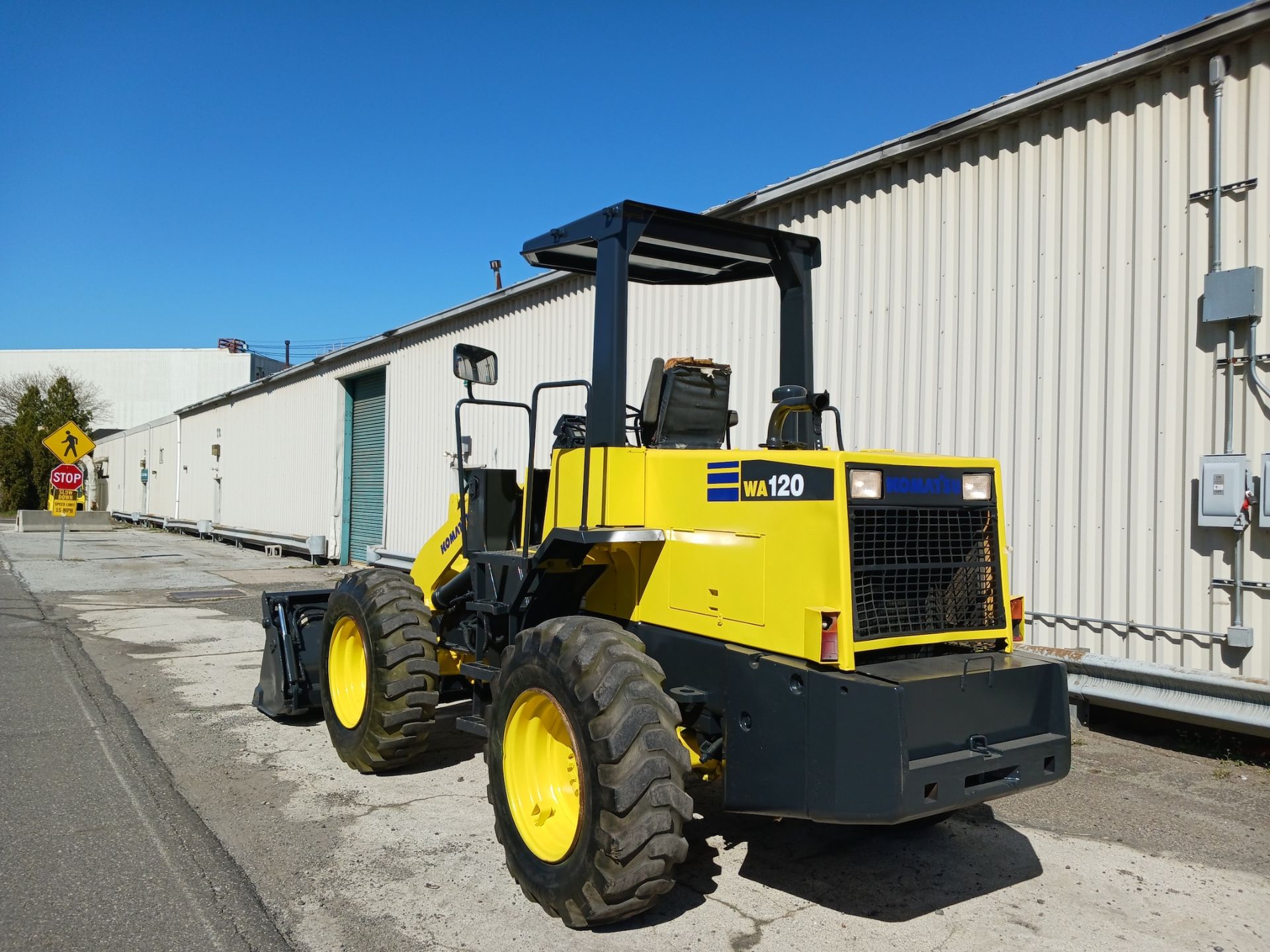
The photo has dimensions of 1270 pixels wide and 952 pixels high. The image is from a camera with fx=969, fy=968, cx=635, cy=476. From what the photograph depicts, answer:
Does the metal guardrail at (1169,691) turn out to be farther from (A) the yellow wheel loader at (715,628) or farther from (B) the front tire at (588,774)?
(B) the front tire at (588,774)

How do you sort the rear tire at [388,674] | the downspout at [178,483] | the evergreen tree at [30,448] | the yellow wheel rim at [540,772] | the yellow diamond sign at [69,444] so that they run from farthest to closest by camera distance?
the evergreen tree at [30,448] → the downspout at [178,483] → the yellow diamond sign at [69,444] → the rear tire at [388,674] → the yellow wheel rim at [540,772]

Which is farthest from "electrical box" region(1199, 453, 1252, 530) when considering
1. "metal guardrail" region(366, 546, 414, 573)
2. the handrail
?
"metal guardrail" region(366, 546, 414, 573)

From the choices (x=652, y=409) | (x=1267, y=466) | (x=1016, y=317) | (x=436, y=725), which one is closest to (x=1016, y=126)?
(x=1016, y=317)

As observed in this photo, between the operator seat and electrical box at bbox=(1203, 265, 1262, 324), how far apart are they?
355cm

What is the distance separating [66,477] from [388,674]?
67.3 feet

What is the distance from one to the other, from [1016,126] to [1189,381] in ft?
8.16

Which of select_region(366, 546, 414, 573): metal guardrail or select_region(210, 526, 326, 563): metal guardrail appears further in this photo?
select_region(210, 526, 326, 563): metal guardrail

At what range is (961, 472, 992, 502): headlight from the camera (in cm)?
416

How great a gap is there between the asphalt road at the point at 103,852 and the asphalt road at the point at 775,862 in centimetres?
8

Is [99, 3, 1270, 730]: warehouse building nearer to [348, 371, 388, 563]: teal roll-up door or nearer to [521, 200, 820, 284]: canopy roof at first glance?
[521, 200, 820, 284]: canopy roof

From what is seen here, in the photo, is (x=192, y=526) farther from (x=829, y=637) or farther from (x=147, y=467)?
(x=829, y=637)

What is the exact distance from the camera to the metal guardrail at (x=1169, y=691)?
5.97 m

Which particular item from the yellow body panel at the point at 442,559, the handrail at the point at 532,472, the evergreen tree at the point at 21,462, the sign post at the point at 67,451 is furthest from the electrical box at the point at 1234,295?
the evergreen tree at the point at 21,462

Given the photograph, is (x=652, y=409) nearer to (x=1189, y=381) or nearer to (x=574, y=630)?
(x=574, y=630)
